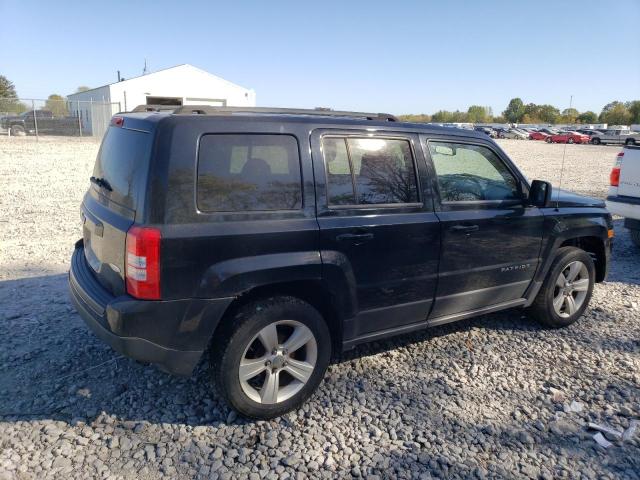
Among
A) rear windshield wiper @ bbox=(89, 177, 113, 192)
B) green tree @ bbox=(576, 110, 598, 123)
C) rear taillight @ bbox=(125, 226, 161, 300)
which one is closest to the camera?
rear taillight @ bbox=(125, 226, 161, 300)

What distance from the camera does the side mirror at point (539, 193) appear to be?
417 cm

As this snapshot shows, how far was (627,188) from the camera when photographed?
7.26 m

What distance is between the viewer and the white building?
35.3 metres

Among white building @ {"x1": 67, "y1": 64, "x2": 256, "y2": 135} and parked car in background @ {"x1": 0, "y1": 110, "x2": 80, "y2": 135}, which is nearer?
parked car in background @ {"x1": 0, "y1": 110, "x2": 80, "y2": 135}

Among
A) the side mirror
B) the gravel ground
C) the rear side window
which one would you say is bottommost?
the gravel ground

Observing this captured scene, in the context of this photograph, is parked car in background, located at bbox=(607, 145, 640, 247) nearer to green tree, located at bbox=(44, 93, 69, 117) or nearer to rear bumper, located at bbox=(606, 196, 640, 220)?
rear bumper, located at bbox=(606, 196, 640, 220)

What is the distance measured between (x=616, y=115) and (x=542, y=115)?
1826cm

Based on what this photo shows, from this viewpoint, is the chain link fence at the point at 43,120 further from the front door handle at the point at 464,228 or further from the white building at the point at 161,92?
the front door handle at the point at 464,228

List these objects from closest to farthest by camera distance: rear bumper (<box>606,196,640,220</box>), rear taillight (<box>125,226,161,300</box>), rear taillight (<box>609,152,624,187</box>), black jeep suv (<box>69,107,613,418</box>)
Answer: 1. rear taillight (<box>125,226,161,300</box>)
2. black jeep suv (<box>69,107,613,418</box>)
3. rear bumper (<box>606,196,640,220</box>)
4. rear taillight (<box>609,152,624,187</box>)

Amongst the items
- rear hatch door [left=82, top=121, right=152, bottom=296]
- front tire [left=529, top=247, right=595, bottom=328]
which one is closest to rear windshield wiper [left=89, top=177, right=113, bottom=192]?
rear hatch door [left=82, top=121, right=152, bottom=296]

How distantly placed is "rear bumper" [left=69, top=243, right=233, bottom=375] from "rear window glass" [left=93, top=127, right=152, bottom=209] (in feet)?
1.94

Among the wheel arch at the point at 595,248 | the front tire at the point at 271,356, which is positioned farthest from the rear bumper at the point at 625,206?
the front tire at the point at 271,356

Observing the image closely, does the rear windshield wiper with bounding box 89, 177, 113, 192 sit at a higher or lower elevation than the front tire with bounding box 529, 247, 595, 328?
higher

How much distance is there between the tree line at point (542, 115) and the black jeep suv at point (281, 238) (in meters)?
86.1
